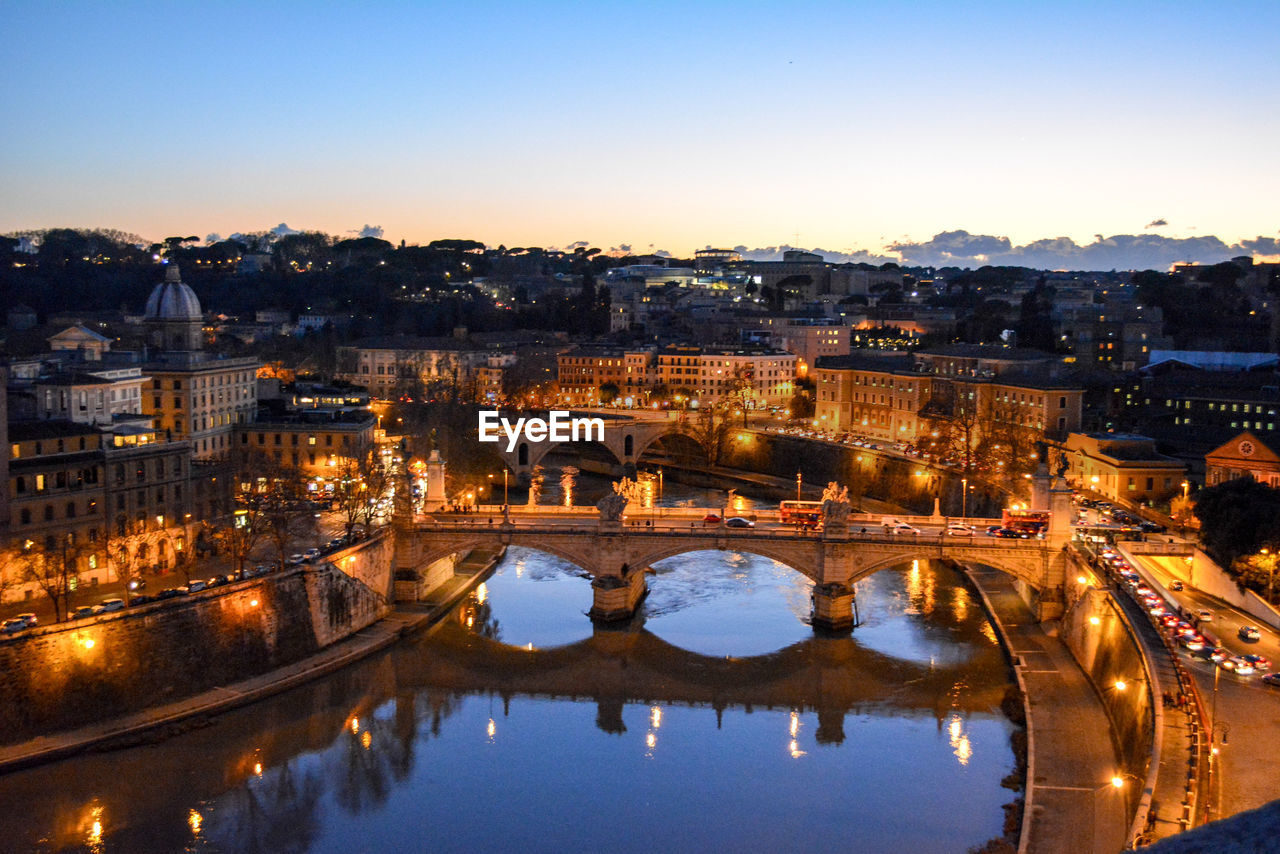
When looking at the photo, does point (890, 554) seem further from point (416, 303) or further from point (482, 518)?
point (416, 303)

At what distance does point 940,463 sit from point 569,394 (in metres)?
29.8

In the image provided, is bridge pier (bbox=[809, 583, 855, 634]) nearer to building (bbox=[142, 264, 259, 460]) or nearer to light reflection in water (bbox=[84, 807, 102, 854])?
light reflection in water (bbox=[84, 807, 102, 854])

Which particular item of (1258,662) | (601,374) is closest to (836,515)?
(1258,662)

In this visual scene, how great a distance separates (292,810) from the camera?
1695 cm

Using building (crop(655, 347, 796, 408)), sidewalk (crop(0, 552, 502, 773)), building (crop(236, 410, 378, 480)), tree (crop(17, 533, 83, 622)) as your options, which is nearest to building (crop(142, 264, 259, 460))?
building (crop(236, 410, 378, 480))

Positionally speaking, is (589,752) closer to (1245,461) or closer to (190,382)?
(1245,461)

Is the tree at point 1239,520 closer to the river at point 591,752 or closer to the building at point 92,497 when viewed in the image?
the river at point 591,752

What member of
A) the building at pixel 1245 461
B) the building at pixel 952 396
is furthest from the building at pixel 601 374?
the building at pixel 1245 461

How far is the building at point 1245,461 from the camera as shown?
91.9ft

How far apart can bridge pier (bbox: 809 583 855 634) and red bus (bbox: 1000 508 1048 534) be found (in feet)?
12.1

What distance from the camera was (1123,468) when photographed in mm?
32688

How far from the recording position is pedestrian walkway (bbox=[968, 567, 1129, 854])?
14.4 metres

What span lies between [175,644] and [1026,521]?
1649 centimetres

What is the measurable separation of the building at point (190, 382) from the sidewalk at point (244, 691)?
1214 cm
